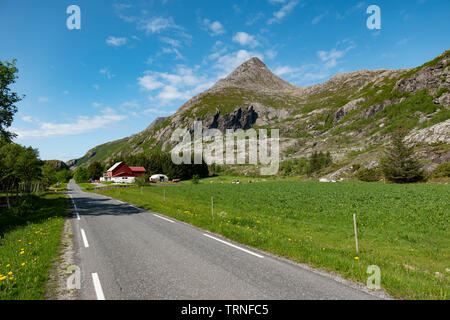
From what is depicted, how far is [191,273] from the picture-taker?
657 centimetres

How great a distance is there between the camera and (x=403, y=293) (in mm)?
5379

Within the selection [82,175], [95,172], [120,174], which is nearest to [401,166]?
[120,174]

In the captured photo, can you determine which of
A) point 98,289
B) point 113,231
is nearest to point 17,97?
point 113,231

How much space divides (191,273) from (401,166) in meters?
63.6

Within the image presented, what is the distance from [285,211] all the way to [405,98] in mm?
176034

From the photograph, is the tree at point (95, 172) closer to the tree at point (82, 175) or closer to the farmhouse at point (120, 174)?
the tree at point (82, 175)

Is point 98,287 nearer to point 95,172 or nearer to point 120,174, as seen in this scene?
point 120,174

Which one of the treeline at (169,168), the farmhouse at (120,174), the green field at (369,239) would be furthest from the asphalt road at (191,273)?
the farmhouse at (120,174)

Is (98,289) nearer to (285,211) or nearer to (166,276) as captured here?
(166,276)

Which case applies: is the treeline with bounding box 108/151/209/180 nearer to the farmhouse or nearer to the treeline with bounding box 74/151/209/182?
the treeline with bounding box 74/151/209/182

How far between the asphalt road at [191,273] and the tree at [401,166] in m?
59.1

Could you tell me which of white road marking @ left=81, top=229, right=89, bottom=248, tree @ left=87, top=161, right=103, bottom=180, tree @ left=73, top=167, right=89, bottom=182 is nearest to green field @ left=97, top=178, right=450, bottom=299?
white road marking @ left=81, top=229, right=89, bottom=248

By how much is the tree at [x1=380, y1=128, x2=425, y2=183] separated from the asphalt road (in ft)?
194

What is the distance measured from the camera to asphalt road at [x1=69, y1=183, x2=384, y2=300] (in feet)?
17.6
